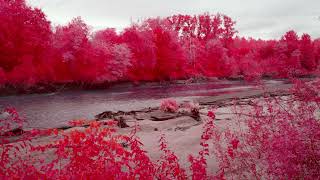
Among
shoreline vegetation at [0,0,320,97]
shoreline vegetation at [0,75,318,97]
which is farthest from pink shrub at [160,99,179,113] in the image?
shoreline vegetation at [0,75,318,97]

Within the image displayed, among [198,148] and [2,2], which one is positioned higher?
[2,2]

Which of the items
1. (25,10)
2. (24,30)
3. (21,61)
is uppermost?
(25,10)

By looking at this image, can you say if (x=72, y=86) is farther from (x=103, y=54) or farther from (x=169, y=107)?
(x=169, y=107)

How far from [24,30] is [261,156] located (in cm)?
5628

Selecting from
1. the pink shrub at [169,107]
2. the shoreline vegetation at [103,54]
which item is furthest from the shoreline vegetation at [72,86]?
the pink shrub at [169,107]

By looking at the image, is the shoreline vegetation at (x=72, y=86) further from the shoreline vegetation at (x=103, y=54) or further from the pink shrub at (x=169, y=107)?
the pink shrub at (x=169, y=107)

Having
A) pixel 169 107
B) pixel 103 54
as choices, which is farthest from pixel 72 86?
pixel 169 107

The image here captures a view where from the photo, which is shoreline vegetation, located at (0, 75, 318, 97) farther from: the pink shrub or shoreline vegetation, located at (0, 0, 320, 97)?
the pink shrub

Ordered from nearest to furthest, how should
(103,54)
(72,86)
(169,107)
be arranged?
(169,107), (72,86), (103,54)

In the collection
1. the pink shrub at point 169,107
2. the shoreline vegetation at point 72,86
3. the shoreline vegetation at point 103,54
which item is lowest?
the pink shrub at point 169,107

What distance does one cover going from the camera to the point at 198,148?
12562 mm

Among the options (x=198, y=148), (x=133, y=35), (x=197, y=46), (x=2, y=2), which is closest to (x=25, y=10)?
(x=2, y=2)

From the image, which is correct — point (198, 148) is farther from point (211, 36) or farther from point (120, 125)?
point (211, 36)

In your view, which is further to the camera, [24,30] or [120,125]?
[24,30]
